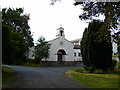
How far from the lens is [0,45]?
12.1 m

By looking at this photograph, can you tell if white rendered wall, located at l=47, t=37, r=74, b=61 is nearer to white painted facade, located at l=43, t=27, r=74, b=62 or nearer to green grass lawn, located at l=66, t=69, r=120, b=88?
white painted facade, located at l=43, t=27, r=74, b=62

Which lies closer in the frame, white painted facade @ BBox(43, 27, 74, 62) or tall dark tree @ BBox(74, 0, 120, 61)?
tall dark tree @ BBox(74, 0, 120, 61)

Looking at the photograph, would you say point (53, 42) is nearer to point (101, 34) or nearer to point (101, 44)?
point (101, 44)

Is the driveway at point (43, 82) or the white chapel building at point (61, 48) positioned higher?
the white chapel building at point (61, 48)

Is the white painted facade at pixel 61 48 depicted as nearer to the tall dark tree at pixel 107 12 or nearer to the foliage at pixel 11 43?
the foliage at pixel 11 43

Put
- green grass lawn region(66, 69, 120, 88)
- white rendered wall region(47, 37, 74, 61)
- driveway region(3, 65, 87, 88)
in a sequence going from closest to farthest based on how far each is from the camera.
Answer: green grass lawn region(66, 69, 120, 88) < driveway region(3, 65, 87, 88) < white rendered wall region(47, 37, 74, 61)

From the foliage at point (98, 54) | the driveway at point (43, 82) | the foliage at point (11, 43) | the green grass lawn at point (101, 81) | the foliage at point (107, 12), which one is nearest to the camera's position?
the green grass lawn at point (101, 81)

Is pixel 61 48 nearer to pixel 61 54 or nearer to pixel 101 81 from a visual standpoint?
pixel 61 54

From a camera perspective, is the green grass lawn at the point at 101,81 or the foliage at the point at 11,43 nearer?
the green grass lawn at the point at 101,81

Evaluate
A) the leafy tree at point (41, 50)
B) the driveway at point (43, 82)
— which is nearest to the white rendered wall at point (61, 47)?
the leafy tree at point (41, 50)

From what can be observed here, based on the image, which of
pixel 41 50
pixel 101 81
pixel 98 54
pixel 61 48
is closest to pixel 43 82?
pixel 101 81

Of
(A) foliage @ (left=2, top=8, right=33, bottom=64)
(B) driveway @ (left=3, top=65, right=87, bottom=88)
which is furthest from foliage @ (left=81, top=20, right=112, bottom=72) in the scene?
(A) foliage @ (left=2, top=8, right=33, bottom=64)

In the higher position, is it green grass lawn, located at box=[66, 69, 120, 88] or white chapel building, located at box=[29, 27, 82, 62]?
white chapel building, located at box=[29, 27, 82, 62]

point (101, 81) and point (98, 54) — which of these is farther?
point (98, 54)
